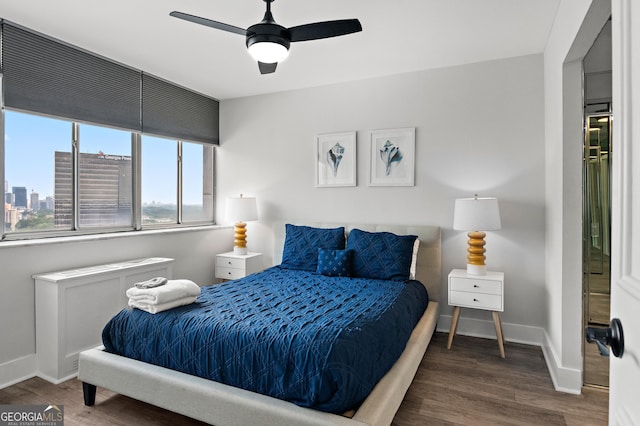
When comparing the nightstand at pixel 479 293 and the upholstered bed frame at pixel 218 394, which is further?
the nightstand at pixel 479 293

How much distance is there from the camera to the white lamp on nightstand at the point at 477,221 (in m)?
3.11

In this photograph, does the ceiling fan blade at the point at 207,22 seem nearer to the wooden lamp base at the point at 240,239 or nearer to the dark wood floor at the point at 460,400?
the dark wood floor at the point at 460,400

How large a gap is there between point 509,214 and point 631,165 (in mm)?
2927

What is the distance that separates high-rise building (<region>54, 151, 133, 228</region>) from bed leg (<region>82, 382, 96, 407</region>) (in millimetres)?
1563

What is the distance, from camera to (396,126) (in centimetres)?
393

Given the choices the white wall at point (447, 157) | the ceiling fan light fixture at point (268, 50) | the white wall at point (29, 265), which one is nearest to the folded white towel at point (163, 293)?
the white wall at point (29, 265)

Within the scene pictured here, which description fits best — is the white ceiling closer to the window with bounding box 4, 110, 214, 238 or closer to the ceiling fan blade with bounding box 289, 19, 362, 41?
the ceiling fan blade with bounding box 289, 19, 362, 41

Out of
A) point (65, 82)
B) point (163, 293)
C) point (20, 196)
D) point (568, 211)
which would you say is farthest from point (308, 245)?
point (65, 82)

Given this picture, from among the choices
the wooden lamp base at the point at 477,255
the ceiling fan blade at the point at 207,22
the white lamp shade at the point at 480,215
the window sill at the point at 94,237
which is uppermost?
the ceiling fan blade at the point at 207,22

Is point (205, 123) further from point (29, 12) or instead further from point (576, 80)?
point (576, 80)

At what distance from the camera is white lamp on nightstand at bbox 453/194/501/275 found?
3.11 m

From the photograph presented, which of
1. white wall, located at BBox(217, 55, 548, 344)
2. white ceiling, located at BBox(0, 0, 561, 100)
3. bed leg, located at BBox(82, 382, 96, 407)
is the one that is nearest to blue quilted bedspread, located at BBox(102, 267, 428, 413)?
bed leg, located at BBox(82, 382, 96, 407)

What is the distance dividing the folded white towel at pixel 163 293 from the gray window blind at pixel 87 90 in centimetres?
183

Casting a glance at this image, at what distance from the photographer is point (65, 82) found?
10.4 ft
